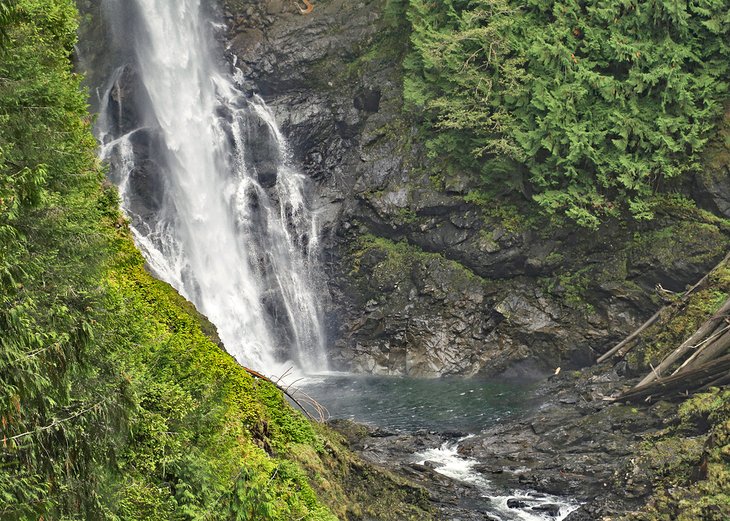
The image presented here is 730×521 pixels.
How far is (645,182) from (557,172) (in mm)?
3118

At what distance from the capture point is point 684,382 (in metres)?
19.7

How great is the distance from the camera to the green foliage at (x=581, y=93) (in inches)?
952

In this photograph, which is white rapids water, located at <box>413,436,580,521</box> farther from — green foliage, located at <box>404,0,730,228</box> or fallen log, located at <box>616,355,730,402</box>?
green foliage, located at <box>404,0,730,228</box>

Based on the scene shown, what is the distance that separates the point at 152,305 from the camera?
10.0m

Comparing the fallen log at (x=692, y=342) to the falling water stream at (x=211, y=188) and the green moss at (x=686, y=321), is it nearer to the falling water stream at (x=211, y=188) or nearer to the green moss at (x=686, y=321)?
the green moss at (x=686, y=321)

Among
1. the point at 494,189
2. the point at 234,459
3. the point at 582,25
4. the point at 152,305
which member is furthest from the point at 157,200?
the point at 234,459

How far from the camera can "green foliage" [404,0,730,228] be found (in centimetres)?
2417

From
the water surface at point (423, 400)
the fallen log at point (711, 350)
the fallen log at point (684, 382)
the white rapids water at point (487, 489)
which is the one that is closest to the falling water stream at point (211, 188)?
the water surface at point (423, 400)

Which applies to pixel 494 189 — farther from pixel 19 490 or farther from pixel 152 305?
pixel 19 490

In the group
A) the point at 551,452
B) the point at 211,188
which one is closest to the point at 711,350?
the point at 551,452

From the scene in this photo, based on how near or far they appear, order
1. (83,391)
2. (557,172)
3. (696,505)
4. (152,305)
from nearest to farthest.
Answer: (83,391) → (152,305) → (696,505) → (557,172)

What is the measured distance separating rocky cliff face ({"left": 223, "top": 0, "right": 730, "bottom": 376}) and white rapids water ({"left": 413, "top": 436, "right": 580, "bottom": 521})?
8127mm

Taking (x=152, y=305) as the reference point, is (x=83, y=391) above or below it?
below

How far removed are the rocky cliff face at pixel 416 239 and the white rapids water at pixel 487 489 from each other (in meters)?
8.13
